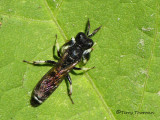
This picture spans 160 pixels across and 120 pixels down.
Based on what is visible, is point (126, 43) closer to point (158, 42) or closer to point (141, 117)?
point (158, 42)

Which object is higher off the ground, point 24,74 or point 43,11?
point 43,11

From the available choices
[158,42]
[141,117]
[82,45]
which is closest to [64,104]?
[82,45]

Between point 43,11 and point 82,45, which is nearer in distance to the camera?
point 43,11

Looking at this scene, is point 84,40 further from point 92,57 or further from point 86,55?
point 92,57

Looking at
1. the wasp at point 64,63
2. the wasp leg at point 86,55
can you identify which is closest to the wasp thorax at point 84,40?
the wasp at point 64,63

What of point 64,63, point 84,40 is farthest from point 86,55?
point 64,63

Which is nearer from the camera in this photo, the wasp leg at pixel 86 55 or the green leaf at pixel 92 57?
the green leaf at pixel 92 57

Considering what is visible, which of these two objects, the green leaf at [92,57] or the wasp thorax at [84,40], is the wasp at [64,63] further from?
the green leaf at [92,57]
